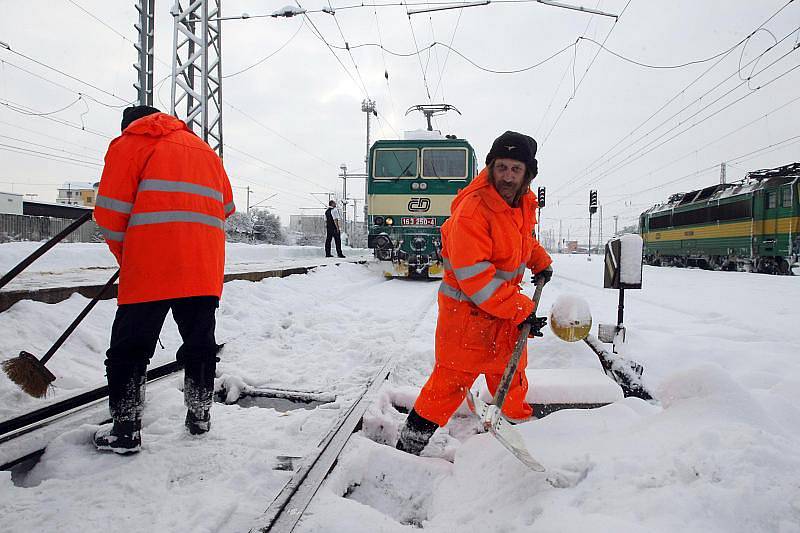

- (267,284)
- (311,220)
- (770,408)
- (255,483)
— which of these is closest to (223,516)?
(255,483)

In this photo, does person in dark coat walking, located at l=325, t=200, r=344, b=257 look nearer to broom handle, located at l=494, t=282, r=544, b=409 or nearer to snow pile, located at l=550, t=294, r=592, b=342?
snow pile, located at l=550, t=294, r=592, b=342

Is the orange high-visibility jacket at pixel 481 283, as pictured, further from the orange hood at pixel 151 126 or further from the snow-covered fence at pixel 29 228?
the snow-covered fence at pixel 29 228

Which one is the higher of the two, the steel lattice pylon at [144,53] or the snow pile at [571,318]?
the steel lattice pylon at [144,53]

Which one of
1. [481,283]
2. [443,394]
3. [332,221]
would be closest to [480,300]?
[481,283]

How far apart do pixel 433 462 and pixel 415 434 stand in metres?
0.16

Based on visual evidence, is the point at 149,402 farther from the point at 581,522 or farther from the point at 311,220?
the point at 311,220

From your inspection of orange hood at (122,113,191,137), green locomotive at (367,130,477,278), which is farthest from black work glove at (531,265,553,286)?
green locomotive at (367,130,477,278)

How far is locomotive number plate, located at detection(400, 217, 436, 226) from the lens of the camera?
469 inches

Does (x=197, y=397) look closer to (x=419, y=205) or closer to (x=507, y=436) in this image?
(x=507, y=436)

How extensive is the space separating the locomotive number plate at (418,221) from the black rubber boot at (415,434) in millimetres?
9642

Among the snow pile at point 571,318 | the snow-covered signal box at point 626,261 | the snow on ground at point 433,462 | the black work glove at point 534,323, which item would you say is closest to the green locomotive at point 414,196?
the snow on ground at point 433,462

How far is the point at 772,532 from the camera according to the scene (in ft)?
4.65

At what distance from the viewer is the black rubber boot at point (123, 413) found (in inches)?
92.4

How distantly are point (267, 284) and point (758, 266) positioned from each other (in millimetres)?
19195
